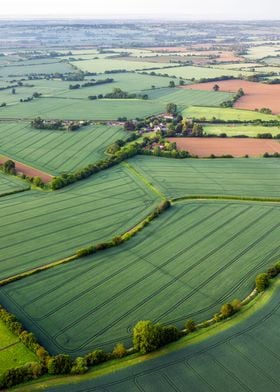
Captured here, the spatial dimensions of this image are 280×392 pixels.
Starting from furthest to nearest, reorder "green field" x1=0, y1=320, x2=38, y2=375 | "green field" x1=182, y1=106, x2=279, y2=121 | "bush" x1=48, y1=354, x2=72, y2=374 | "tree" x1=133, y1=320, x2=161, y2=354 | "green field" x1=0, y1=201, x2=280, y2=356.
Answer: "green field" x1=182, y1=106, x2=279, y2=121
"green field" x1=0, y1=201, x2=280, y2=356
"tree" x1=133, y1=320, x2=161, y2=354
"green field" x1=0, y1=320, x2=38, y2=375
"bush" x1=48, y1=354, x2=72, y2=374

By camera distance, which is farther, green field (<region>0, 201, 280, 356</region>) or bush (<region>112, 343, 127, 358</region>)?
green field (<region>0, 201, 280, 356</region>)

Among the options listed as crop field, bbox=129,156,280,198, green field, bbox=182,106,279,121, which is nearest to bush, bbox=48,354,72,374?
crop field, bbox=129,156,280,198

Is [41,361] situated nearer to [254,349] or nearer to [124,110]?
[254,349]

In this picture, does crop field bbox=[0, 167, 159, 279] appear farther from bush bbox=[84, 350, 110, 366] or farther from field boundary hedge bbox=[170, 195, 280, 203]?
bush bbox=[84, 350, 110, 366]

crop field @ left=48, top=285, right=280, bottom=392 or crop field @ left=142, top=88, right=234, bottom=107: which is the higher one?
crop field @ left=142, top=88, right=234, bottom=107

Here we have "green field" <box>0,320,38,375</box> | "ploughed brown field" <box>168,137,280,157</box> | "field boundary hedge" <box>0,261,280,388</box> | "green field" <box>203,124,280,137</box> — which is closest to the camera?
"field boundary hedge" <box>0,261,280,388</box>

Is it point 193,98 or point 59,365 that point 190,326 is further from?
point 193,98

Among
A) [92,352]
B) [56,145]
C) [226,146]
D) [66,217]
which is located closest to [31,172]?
[56,145]
